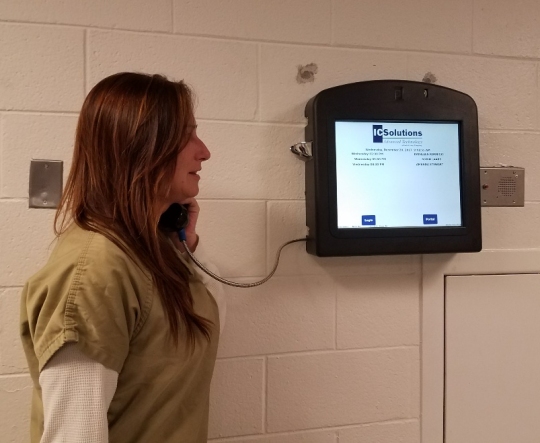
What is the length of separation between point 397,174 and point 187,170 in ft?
1.89

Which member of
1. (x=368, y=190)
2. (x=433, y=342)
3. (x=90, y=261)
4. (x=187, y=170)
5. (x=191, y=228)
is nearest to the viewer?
(x=90, y=261)

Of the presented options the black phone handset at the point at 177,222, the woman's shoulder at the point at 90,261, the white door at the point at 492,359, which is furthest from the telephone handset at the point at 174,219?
the white door at the point at 492,359

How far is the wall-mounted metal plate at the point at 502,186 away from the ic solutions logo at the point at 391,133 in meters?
0.26

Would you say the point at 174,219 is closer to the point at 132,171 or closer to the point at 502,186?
the point at 132,171

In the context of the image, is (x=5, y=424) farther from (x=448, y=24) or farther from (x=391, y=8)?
(x=448, y=24)

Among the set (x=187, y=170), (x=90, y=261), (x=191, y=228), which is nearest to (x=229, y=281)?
(x=191, y=228)

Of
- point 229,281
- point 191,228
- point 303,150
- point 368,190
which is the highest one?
point 303,150

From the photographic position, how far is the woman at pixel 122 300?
749 mm

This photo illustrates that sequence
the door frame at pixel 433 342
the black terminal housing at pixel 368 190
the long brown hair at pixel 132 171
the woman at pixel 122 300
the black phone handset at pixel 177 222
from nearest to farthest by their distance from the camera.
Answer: the woman at pixel 122 300
the long brown hair at pixel 132 171
the black phone handset at pixel 177 222
the black terminal housing at pixel 368 190
the door frame at pixel 433 342

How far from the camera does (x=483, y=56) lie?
138cm

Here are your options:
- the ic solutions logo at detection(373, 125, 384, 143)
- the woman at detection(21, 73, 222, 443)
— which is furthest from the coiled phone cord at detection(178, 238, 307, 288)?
the ic solutions logo at detection(373, 125, 384, 143)

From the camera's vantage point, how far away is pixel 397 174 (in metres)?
1.26

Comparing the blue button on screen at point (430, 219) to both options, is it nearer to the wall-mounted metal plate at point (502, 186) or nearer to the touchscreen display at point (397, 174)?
the touchscreen display at point (397, 174)

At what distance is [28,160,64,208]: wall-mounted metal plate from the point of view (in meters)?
1.15
